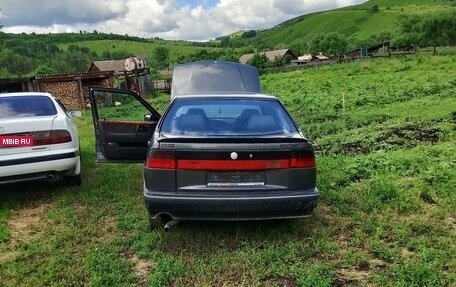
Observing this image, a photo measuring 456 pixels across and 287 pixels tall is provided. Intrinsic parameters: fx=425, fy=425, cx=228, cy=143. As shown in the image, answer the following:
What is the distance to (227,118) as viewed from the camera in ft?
16.0

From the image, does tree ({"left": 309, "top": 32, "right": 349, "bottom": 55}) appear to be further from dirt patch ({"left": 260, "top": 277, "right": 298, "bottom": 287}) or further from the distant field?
dirt patch ({"left": 260, "top": 277, "right": 298, "bottom": 287})

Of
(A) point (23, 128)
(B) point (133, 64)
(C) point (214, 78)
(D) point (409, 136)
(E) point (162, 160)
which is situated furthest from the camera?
(B) point (133, 64)

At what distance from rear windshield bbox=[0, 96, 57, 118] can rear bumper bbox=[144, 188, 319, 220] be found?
122 inches

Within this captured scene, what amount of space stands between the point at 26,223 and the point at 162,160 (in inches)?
91.6

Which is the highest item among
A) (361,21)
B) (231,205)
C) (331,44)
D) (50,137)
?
(361,21)

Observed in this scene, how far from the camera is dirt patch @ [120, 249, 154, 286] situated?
3663 mm

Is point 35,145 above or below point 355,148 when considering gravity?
above

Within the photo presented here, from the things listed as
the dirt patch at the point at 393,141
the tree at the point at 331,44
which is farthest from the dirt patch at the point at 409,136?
the tree at the point at 331,44

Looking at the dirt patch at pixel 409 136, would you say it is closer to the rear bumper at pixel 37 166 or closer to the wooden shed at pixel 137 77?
the rear bumper at pixel 37 166

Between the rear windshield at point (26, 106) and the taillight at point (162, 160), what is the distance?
2.82 metres

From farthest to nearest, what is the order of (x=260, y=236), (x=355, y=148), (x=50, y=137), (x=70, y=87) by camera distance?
(x=70, y=87) < (x=355, y=148) < (x=50, y=137) < (x=260, y=236)

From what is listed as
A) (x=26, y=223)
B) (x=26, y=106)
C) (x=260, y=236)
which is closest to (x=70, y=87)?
(x=26, y=106)

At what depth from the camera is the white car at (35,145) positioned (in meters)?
5.38

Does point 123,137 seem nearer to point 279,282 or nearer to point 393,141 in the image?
point 279,282
